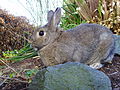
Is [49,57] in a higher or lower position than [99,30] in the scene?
lower

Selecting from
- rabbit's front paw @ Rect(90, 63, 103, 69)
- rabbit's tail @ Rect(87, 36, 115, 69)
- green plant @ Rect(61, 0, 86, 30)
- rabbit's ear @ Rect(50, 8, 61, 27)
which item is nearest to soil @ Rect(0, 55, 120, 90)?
rabbit's front paw @ Rect(90, 63, 103, 69)

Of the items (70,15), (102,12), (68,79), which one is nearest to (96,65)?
(68,79)

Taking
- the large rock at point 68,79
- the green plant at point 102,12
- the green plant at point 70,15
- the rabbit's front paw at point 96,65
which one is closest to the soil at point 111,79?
the rabbit's front paw at point 96,65

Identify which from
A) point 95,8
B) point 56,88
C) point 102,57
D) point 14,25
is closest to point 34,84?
point 56,88

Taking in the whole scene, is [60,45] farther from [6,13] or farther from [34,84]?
[6,13]

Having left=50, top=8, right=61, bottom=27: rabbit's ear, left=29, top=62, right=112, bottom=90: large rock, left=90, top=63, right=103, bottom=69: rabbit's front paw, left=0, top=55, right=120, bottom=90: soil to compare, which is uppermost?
left=50, top=8, right=61, bottom=27: rabbit's ear

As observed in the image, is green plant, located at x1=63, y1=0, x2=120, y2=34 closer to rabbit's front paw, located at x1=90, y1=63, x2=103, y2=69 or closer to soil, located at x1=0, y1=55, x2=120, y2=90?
soil, located at x1=0, y1=55, x2=120, y2=90
